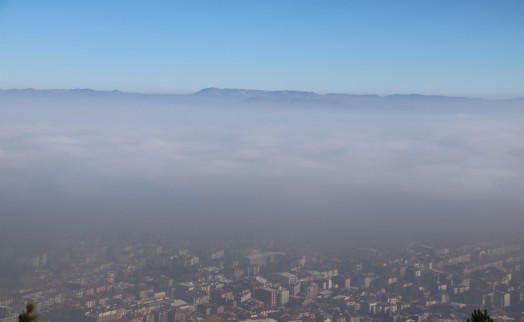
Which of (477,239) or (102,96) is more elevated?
(102,96)

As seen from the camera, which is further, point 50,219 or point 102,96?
point 102,96

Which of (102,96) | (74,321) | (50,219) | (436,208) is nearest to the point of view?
(74,321)

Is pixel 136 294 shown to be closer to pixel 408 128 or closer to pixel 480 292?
pixel 480 292

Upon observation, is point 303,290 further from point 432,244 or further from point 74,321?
point 432,244

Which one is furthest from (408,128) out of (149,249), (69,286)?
(69,286)

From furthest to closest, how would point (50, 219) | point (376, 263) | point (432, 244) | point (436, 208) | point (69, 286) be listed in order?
point (436, 208), point (50, 219), point (432, 244), point (376, 263), point (69, 286)

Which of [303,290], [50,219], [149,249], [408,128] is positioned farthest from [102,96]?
[303,290]
